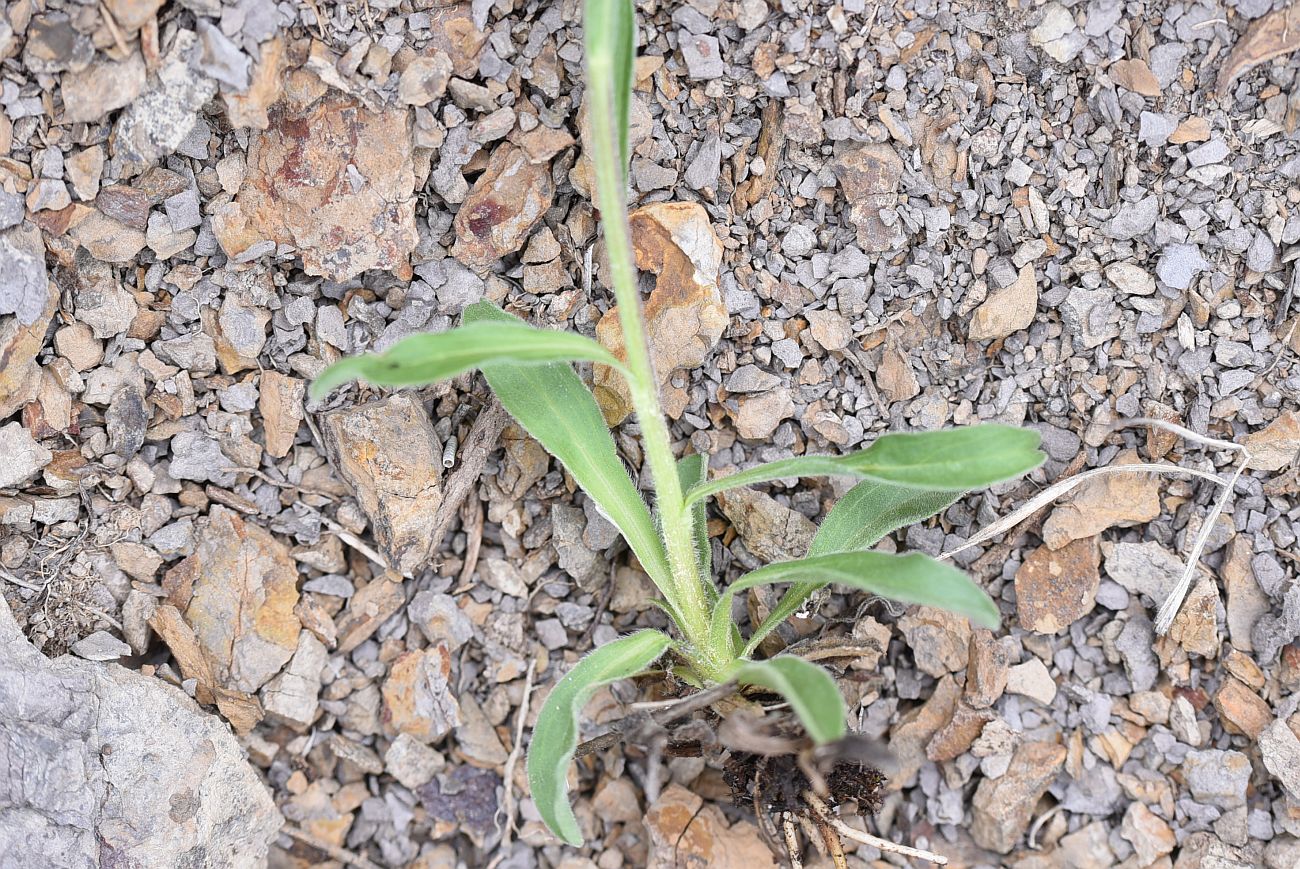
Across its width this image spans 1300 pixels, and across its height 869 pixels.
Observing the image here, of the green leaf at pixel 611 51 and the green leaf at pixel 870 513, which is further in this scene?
the green leaf at pixel 870 513

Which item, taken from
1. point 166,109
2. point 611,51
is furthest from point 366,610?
point 611,51

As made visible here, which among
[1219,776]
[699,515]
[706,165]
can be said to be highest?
[706,165]

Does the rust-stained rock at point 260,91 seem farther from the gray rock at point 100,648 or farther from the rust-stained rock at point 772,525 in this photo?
the rust-stained rock at point 772,525

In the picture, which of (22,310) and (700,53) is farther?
(700,53)

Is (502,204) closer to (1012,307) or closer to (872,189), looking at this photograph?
(872,189)

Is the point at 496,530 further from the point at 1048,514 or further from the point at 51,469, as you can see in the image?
the point at 1048,514

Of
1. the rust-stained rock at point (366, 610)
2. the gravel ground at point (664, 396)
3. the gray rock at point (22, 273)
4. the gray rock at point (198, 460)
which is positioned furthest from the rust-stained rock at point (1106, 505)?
the gray rock at point (22, 273)
